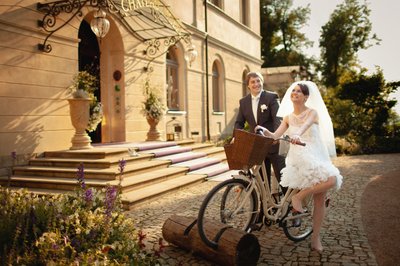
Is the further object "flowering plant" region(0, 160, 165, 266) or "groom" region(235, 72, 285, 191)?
"groom" region(235, 72, 285, 191)

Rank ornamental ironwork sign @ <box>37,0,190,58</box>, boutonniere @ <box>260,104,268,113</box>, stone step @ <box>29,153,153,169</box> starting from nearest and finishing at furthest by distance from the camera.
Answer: boutonniere @ <box>260,104,268,113</box> → stone step @ <box>29,153,153,169</box> → ornamental ironwork sign @ <box>37,0,190,58</box>

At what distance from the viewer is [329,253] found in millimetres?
3832

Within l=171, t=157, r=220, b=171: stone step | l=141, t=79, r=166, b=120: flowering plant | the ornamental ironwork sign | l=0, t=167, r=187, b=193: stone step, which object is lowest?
l=0, t=167, r=187, b=193: stone step

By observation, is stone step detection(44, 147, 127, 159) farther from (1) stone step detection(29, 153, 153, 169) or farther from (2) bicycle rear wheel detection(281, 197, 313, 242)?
(2) bicycle rear wheel detection(281, 197, 313, 242)

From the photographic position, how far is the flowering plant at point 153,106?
10.4 metres

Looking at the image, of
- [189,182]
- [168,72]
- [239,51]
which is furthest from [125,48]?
[239,51]

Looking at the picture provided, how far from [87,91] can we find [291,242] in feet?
18.4

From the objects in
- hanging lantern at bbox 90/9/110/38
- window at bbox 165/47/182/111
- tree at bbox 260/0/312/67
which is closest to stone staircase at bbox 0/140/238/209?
hanging lantern at bbox 90/9/110/38

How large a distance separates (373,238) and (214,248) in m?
2.11

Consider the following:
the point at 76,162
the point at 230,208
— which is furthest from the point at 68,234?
the point at 76,162

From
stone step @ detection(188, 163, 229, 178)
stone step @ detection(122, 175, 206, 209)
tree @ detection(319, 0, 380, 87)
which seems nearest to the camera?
stone step @ detection(122, 175, 206, 209)

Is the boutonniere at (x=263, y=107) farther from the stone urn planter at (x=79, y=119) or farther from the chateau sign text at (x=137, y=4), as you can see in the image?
the chateau sign text at (x=137, y=4)

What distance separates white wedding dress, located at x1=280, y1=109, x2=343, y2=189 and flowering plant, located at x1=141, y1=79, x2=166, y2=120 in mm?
6705

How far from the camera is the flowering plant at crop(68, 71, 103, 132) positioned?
7.73 meters
